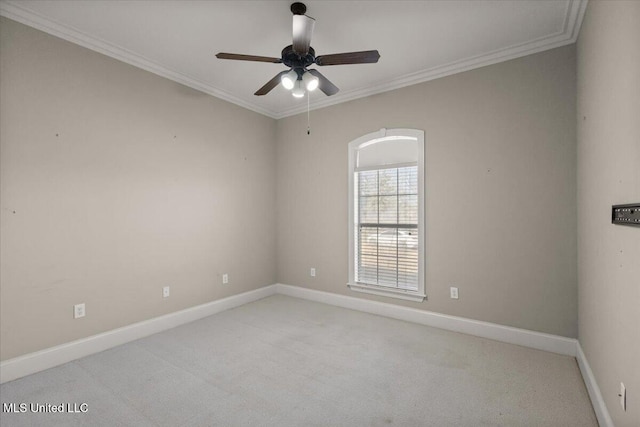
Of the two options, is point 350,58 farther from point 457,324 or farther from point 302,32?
point 457,324

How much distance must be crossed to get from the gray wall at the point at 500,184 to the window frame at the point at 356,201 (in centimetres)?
8

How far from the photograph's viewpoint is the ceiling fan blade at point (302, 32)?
7.04ft

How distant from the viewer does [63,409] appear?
6.76 ft

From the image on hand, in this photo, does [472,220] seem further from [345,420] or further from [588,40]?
[345,420]

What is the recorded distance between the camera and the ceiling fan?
2215 mm

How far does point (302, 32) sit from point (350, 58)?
0.40 meters

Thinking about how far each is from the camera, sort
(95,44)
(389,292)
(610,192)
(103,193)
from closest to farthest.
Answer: (610,192) → (95,44) → (103,193) → (389,292)

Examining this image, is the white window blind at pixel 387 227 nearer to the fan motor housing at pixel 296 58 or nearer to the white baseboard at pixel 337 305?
the white baseboard at pixel 337 305

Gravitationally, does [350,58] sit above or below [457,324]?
above

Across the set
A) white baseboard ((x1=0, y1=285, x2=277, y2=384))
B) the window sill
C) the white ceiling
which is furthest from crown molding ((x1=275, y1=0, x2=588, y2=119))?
white baseboard ((x1=0, y1=285, x2=277, y2=384))

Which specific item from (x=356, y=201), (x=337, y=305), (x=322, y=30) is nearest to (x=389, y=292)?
(x=337, y=305)

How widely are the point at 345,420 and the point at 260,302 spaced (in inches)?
109

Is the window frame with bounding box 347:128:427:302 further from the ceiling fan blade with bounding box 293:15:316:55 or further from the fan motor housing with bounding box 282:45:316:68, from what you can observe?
the ceiling fan blade with bounding box 293:15:316:55

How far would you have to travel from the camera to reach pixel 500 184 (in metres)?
3.10
